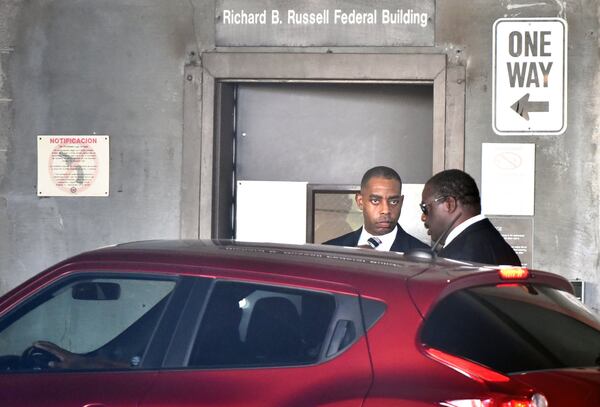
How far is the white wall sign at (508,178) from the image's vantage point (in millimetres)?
7766

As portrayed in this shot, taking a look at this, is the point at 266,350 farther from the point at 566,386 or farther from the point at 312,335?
the point at 566,386

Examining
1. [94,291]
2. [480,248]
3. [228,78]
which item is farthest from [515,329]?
[228,78]

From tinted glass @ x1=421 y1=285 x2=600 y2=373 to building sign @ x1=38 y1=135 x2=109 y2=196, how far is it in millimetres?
4520

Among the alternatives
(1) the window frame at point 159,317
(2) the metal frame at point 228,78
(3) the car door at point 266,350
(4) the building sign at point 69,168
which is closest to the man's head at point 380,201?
(2) the metal frame at point 228,78

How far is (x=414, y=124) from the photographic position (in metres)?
8.60

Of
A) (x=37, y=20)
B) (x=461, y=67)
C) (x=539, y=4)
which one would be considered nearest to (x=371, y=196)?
(x=461, y=67)

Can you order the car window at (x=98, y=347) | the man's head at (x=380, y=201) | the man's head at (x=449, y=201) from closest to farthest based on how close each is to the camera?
the car window at (x=98, y=347) → the man's head at (x=449, y=201) → the man's head at (x=380, y=201)

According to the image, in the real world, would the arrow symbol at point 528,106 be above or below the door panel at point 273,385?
above

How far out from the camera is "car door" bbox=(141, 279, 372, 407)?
375 cm

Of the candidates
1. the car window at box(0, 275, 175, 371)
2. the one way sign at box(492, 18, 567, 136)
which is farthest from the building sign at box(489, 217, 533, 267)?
the car window at box(0, 275, 175, 371)

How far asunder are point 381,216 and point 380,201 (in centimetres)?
11

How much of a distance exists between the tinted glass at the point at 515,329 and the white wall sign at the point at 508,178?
3617mm

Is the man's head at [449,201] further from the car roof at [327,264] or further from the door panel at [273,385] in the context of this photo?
the door panel at [273,385]

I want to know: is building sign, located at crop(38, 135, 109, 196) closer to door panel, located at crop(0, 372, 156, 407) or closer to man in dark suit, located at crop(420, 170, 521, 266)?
man in dark suit, located at crop(420, 170, 521, 266)
